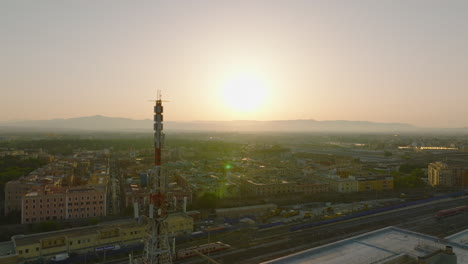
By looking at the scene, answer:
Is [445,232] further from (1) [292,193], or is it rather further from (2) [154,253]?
(2) [154,253]

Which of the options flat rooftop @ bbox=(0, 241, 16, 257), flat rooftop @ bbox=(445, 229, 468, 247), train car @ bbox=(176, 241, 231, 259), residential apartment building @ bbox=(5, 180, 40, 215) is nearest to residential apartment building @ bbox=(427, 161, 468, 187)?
flat rooftop @ bbox=(445, 229, 468, 247)

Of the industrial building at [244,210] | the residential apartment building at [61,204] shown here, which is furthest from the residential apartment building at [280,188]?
the residential apartment building at [61,204]

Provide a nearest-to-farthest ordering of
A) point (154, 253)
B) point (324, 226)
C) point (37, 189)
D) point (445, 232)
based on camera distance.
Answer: point (154, 253) < point (445, 232) < point (324, 226) < point (37, 189)

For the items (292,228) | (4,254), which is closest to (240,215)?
(292,228)

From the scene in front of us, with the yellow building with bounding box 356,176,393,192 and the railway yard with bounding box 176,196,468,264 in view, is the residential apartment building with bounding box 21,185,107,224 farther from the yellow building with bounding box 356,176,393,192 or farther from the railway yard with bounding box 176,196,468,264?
the yellow building with bounding box 356,176,393,192

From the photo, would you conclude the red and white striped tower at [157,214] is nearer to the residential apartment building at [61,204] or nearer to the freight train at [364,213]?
the freight train at [364,213]

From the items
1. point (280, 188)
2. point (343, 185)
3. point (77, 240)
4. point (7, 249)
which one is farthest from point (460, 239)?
point (7, 249)
